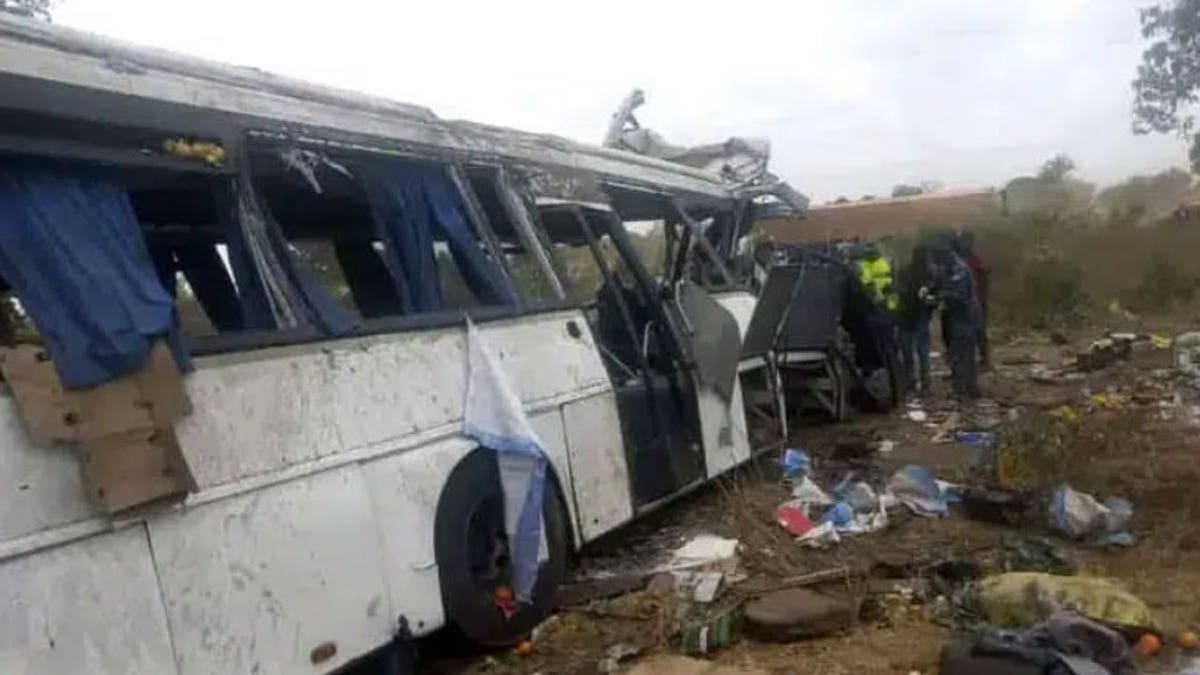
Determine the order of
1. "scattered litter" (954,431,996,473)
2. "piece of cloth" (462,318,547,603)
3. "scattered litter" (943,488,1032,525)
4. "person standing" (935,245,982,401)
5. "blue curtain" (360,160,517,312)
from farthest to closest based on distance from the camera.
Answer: "person standing" (935,245,982,401), "scattered litter" (954,431,996,473), "scattered litter" (943,488,1032,525), "blue curtain" (360,160,517,312), "piece of cloth" (462,318,547,603)

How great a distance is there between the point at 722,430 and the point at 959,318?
4.50 metres

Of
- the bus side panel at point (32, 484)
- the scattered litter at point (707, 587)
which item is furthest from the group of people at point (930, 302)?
the bus side panel at point (32, 484)

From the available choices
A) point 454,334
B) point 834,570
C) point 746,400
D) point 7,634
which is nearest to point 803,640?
point 834,570

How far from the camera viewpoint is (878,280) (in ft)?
33.6

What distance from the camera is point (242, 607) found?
337 cm

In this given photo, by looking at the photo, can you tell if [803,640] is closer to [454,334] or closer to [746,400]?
[454,334]

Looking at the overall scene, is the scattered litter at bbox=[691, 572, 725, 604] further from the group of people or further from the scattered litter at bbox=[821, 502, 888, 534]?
the group of people

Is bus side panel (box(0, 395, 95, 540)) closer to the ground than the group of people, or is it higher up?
higher up

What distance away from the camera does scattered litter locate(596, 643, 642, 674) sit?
4.33 metres

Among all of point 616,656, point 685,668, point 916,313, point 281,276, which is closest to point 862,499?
point 616,656

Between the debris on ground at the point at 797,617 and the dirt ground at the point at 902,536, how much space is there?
0.15 ft

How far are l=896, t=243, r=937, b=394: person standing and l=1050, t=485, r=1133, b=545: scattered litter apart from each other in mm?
5050

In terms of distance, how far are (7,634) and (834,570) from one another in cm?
340

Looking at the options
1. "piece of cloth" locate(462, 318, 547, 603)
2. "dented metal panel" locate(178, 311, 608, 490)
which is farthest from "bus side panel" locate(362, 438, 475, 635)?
"piece of cloth" locate(462, 318, 547, 603)
